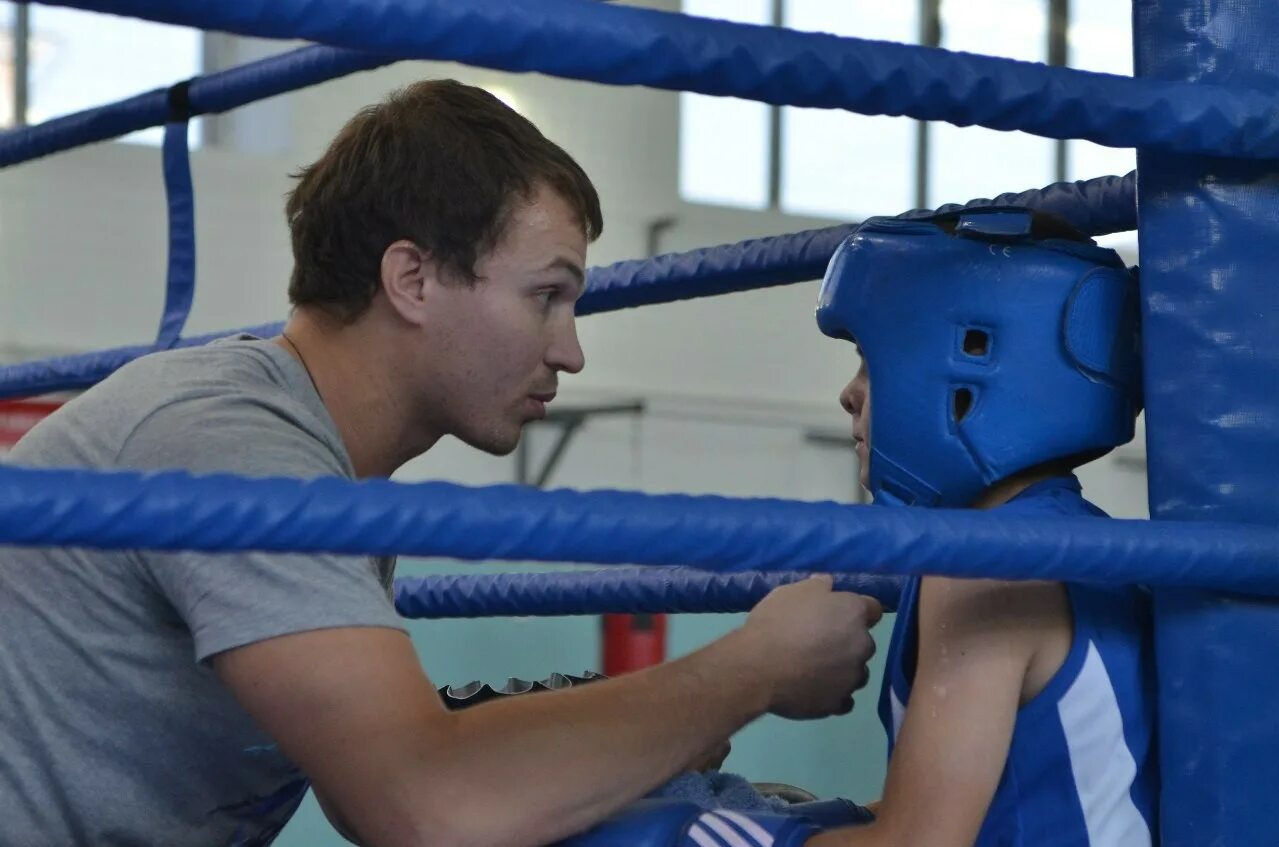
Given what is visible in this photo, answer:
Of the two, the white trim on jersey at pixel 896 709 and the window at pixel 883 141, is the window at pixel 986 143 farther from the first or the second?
the white trim on jersey at pixel 896 709

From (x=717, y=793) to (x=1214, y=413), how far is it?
0.42 m

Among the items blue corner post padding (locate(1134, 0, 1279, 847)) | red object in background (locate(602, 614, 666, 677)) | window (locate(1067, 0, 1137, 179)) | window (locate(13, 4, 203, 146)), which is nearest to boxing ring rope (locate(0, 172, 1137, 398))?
blue corner post padding (locate(1134, 0, 1279, 847))

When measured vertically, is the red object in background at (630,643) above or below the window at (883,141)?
below

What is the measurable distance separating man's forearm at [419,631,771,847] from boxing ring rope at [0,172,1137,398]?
0.39 meters

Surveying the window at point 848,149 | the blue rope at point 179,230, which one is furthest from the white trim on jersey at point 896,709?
the window at point 848,149

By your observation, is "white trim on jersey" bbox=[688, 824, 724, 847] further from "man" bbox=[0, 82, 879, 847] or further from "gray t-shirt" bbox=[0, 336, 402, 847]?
"gray t-shirt" bbox=[0, 336, 402, 847]

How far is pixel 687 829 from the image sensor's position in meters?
1.00

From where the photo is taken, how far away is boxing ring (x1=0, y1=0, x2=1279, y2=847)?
74cm

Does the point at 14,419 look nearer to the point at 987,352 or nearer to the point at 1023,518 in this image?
the point at 987,352

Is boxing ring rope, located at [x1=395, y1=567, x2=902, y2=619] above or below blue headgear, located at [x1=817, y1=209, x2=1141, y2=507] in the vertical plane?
below

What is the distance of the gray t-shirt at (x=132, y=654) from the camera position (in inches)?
42.9

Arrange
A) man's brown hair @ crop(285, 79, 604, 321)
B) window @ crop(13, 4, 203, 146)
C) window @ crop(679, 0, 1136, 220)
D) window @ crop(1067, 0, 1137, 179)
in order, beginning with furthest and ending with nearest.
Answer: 1. window @ crop(1067, 0, 1137, 179)
2. window @ crop(679, 0, 1136, 220)
3. window @ crop(13, 4, 203, 146)
4. man's brown hair @ crop(285, 79, 604, 321)

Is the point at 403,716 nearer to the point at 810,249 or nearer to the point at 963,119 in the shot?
the point at 963,119

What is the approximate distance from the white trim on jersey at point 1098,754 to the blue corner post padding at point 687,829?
175 mm
